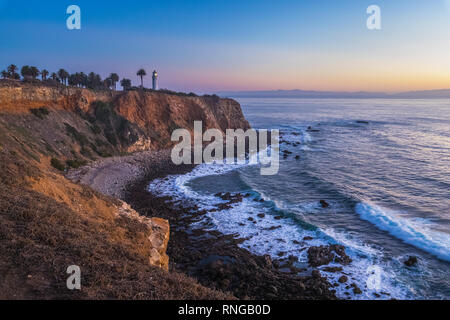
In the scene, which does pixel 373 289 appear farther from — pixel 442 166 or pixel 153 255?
pixel 442 166

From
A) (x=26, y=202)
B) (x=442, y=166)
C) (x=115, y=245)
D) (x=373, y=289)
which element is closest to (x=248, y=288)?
(x=373, y=289)

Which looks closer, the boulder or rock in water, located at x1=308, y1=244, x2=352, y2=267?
the boulder

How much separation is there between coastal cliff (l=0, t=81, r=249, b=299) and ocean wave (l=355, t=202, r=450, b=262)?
14501mm

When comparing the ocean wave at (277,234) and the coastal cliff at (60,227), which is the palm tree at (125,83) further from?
the ocean wave at (277,234)

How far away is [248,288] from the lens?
13.2 metres

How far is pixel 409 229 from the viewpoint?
18.2 metres

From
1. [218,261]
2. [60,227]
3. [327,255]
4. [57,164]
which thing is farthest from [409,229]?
[57,164]

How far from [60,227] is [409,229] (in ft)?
64.8

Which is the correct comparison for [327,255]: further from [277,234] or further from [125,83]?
[125,83]

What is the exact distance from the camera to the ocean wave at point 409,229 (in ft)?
53.2

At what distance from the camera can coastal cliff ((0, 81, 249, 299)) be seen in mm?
6703

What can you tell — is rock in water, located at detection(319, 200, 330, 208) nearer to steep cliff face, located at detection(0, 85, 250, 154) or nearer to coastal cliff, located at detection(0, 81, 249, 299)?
coastal cliff, located at detection(0, 81, 249, 299)

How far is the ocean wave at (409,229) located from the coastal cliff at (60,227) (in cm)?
1450

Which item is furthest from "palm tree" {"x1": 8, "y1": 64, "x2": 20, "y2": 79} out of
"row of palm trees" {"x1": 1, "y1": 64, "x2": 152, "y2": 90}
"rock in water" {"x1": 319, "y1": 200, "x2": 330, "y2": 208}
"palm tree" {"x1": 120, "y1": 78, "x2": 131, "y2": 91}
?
"rock in water" {"x1": 319, "y1": 200, "x2": 330, "y2": 208}
